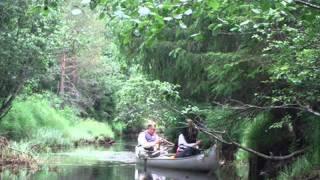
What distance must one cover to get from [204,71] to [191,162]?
398cm

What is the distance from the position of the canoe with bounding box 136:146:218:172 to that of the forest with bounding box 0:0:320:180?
0.57m

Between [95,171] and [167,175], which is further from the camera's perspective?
[95,171]

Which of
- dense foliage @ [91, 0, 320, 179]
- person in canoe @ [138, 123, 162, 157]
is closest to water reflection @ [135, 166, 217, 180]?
person in canoe @ [138, 123, 162, 157]

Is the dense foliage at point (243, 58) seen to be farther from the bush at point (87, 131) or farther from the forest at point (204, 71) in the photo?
the bush at point (87, 131)

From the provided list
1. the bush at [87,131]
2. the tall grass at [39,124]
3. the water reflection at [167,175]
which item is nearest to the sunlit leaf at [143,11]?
the water reflection at [167,175]

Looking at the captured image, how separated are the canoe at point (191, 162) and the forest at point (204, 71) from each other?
57cm

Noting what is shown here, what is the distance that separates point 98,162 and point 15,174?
543cm

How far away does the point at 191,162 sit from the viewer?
17391mm

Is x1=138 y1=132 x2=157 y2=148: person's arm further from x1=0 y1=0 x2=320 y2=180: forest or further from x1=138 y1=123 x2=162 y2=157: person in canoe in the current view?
x1=0 y1=0 x2=320 y2=180: forest

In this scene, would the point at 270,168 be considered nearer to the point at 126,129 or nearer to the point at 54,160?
the point at 54,160

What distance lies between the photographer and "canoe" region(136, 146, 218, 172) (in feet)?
55.4

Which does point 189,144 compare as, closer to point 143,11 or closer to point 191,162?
point 191,162

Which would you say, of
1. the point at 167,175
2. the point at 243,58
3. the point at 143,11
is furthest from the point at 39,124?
the point at 143,11

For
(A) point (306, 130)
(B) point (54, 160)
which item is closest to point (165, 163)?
(B) point (54, 160)
